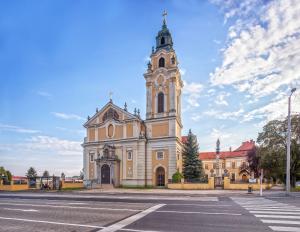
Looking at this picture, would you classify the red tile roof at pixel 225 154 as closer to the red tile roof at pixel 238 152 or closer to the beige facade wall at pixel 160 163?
the red tile roof at pixel 238 152

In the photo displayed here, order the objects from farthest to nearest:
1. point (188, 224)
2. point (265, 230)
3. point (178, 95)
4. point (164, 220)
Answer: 1. point (178, 95)
2. point (164, 220)
3. point (188, 224)
4. point (265, 230)

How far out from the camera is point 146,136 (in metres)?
47.5

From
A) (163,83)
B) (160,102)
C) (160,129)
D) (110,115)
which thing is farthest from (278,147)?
(110,115)

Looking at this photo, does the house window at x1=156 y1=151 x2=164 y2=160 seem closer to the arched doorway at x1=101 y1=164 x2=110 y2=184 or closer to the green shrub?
the green shrub

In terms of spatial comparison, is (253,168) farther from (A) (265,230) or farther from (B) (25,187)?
(A) (265,230)

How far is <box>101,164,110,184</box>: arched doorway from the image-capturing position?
47.2 metres

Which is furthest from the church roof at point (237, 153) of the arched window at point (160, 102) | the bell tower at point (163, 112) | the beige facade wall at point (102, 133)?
the beige facade wall at point (102, 133)

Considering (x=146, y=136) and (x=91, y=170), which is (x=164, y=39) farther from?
(x=91, y=170)

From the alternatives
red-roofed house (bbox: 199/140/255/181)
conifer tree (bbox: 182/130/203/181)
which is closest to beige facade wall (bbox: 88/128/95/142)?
conifer tree (bbox: 182/130/203/181)

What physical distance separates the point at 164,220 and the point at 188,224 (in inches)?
45.7

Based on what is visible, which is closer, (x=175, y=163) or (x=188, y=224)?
(x=188, y=224)

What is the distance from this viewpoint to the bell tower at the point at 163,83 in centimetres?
4738

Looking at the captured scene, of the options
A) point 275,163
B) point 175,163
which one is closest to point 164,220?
point 275,163

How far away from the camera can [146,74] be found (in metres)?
50.0
